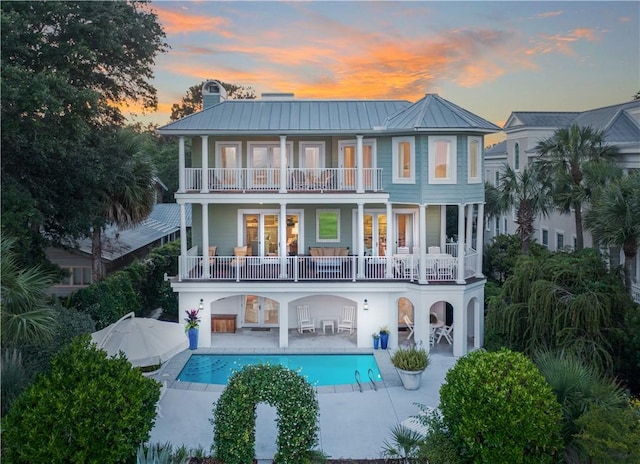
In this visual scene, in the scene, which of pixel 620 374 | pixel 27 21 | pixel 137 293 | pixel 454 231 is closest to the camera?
pixel 620 374

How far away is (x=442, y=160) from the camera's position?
60.8 ft

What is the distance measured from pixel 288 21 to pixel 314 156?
5.07 metres

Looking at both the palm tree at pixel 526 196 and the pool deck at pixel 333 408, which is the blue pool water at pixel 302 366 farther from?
the palm tree at pixel 526 196

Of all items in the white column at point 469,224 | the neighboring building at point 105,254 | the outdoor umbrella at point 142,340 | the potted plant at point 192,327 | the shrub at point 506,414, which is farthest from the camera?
the neighboring building at point 105,254

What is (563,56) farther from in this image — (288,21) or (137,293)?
(137,293)

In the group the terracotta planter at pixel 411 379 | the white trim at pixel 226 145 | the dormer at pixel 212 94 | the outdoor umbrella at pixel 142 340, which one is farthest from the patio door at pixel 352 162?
the outdoor umbrella at pixel 142 340

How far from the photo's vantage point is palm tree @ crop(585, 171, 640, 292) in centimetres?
1477

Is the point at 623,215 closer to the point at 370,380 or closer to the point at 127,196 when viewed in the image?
the point at 370,380

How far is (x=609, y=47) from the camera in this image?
2217 centimetres

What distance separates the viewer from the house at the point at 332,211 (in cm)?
1852

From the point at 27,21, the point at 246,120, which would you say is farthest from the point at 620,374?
the point at 27,21

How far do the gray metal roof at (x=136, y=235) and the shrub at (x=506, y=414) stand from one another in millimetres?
16338

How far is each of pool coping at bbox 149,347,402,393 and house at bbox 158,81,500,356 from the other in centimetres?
70

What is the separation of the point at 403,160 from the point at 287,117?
15.0ft
